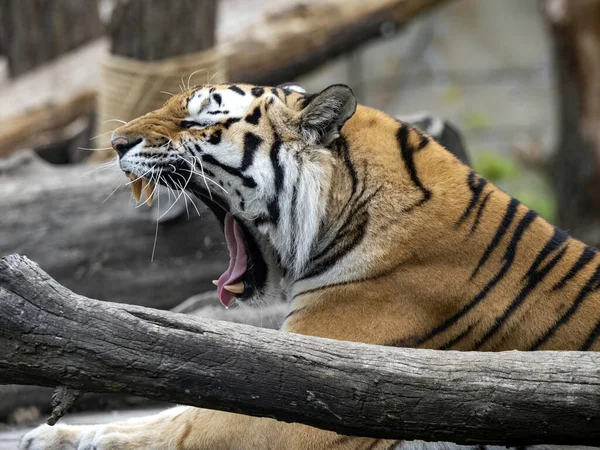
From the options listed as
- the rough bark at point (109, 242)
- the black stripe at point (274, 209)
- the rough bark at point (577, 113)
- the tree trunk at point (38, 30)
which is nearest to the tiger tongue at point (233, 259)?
the black stripe at point (274, 209)

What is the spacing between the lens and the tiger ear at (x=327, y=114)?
2299mm

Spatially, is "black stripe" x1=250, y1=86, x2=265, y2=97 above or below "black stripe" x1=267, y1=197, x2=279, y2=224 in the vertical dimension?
above

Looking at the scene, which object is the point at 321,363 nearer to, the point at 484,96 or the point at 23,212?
the point at 23,212

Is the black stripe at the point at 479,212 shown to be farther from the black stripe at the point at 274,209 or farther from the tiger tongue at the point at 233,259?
the tiger tongue at the point at 233,259

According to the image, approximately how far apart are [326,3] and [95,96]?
4.75ft

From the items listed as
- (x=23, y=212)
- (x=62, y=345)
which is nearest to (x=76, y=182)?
(x=23, y=212)

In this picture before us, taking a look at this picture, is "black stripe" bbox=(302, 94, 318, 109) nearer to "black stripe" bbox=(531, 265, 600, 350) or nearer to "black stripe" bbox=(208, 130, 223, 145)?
"black stripe" bbox=(208, 130, 223, 145)

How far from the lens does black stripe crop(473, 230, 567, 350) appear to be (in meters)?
2.22

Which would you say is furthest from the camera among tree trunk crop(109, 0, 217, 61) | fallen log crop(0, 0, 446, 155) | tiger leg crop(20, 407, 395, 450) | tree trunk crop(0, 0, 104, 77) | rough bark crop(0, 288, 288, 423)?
tree trunk crop(0, 0, 104, 77)

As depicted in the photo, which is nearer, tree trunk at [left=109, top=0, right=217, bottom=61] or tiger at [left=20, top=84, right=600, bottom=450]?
tiger at [left=20, top=84, right=600, bottom=450]

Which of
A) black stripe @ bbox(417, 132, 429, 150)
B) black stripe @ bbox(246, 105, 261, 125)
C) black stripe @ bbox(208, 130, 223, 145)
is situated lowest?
black stripe @ bbox(208, 130, 223, 145)

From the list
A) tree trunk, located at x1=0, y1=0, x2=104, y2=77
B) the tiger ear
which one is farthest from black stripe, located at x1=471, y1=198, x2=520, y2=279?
tree trunk, located at x1=0, y1=0, x2=104, y2=77

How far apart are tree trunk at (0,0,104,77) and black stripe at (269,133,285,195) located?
12.4ft

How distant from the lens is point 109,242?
3.56 m
